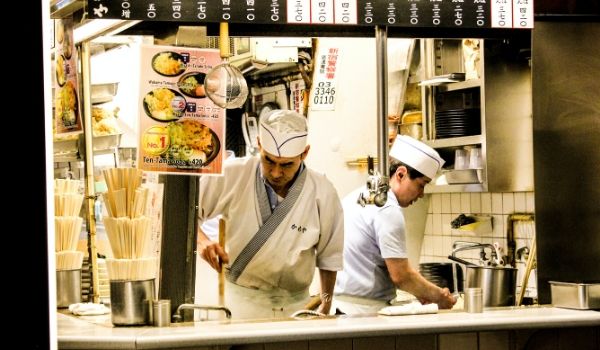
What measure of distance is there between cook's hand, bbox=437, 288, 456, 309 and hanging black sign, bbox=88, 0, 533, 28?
167 cm

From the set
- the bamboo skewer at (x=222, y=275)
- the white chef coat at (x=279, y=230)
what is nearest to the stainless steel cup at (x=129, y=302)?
the bamboo skewer at (x=222, y=275)

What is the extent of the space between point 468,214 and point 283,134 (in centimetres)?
223

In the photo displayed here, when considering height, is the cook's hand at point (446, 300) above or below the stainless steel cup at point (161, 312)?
below

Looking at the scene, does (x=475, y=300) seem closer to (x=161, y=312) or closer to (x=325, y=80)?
(x=161, y=312)

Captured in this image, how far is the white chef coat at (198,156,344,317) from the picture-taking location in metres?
4.98

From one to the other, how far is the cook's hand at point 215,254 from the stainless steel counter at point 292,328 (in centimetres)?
106

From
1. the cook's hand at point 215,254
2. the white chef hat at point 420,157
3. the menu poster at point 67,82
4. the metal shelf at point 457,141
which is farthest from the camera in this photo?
the metal shelf at point 457,141

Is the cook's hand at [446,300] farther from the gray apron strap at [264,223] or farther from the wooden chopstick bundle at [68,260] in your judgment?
the wooden chopstick bundle at [68,260]

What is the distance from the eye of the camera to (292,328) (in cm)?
320

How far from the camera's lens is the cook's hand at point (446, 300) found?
493 centimetres

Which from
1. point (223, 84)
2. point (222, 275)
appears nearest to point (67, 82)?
point (223, 84)

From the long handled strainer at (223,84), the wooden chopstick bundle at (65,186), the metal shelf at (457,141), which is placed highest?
the long handled strainer at (223,84)

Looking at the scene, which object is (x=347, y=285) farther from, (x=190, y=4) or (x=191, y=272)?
(x=190, y=4)

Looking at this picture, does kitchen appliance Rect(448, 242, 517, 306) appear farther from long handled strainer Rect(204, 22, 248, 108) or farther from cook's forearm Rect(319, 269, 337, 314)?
long handled strainer Rect(204, 22, 248, 108)
